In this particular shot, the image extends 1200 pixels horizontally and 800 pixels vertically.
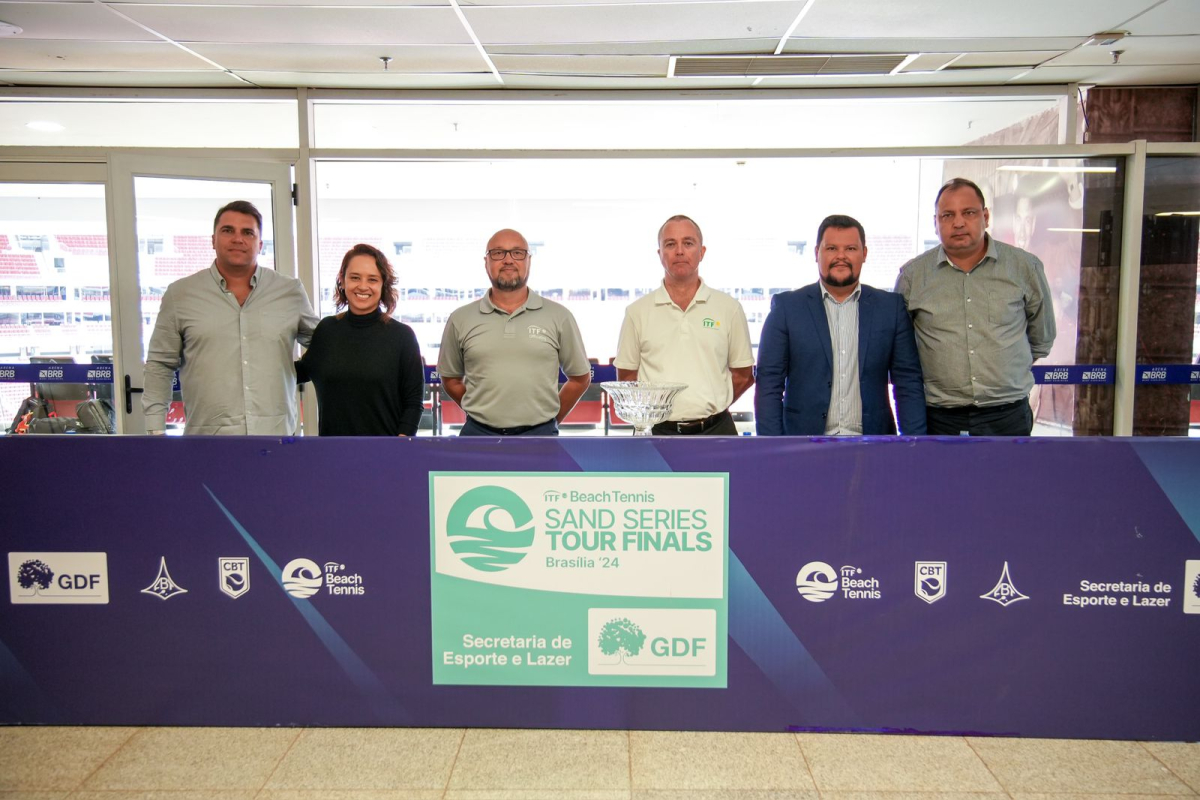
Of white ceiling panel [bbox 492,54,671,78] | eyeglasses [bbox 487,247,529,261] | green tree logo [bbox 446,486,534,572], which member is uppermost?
white ceiling panel [bbox 492,54,671,78]

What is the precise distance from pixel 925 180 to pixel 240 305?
4.98 m

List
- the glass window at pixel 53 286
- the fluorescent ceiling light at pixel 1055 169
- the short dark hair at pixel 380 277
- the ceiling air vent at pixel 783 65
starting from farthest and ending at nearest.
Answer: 1. the fluorescent ceiling light at pixel 1055 169
2. the glass window at pixel 53 286
3. the ceiling air vent at pixel 783 65
4. the short dark hair at pixel 380 277

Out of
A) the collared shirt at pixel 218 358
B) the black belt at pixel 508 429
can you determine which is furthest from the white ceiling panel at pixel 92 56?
the black belt at pixel 508 429

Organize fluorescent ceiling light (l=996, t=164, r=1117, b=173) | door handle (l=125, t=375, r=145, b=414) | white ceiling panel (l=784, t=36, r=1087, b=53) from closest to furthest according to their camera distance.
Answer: white ceiling panel (l=784, t=36, r=1087, b=53), door handle (l=125, t=375, r=145, b=414), fluorescent ceiling light (l=996, t=164, r=1117, b=173)

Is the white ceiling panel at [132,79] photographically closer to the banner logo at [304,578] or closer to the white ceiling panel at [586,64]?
the white ceiling panel at [586,64]

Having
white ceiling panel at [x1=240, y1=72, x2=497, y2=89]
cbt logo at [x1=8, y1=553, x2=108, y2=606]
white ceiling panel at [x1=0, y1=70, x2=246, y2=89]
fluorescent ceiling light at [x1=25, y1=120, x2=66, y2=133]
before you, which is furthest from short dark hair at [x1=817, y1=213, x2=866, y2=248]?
fluorescent ceiling light at [x1=25, y1=120, x2=66, y2=133]

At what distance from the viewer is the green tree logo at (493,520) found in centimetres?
208

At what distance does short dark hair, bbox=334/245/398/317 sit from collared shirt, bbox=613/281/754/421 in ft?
3.02

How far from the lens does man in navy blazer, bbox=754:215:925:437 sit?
2.67 metres

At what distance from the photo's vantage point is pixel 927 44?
4.06 m

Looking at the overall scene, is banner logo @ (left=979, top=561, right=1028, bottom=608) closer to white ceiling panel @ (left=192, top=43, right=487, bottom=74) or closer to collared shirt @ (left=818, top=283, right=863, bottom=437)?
collared shirt @ (left=818, top=283, right=863, bottom=437)

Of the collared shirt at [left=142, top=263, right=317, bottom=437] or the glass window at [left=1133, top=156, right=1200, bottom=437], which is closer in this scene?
the collared shirt at [left=142, top=263, right=317, bottom=437]

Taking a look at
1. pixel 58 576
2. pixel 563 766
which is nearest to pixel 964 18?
pixel 563 766

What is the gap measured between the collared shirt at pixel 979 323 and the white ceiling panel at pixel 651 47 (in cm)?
189
